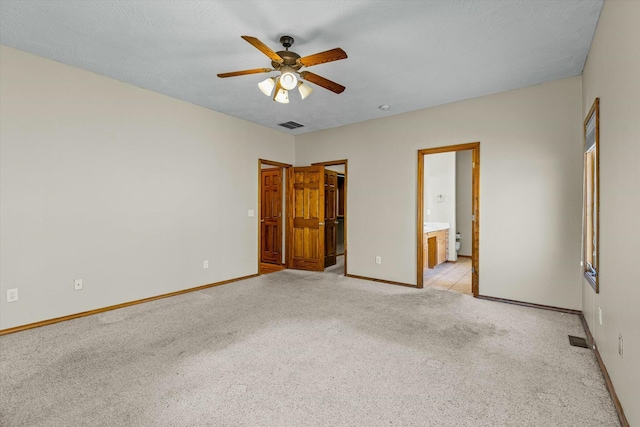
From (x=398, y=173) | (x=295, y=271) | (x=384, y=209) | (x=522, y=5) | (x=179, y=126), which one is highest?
(x=522, y=5)

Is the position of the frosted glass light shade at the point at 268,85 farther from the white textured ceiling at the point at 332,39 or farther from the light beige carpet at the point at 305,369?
the light beige carpet at the point at 305,369

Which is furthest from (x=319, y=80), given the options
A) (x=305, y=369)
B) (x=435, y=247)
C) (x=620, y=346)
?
(x=435, y=247)

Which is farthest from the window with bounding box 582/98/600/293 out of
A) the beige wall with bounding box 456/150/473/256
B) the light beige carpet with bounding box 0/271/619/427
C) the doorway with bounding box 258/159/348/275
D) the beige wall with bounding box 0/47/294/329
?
the beige wall with bounding box 0/47/294/329

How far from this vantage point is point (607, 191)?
2.16 meters

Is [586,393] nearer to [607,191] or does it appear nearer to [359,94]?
[607,191]

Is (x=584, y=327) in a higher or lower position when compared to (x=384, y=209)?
A: lower

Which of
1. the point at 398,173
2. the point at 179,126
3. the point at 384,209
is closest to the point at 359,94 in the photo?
the point at 398,173

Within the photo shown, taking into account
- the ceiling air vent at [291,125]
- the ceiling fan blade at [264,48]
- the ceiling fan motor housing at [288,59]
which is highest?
the ceiling air vent at [291,125]

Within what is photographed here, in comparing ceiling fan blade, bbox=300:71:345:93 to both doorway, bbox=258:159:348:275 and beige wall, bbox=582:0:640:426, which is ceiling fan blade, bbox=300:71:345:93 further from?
doorway, bbox=258:159:348:275

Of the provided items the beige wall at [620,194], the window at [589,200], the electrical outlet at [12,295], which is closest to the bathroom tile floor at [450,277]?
the window at [589,200]

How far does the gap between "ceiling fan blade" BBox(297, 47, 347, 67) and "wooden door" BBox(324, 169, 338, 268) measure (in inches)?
144

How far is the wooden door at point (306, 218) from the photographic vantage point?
5730 millimetres

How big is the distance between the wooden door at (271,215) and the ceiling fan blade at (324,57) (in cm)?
384

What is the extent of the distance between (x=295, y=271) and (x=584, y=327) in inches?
166
